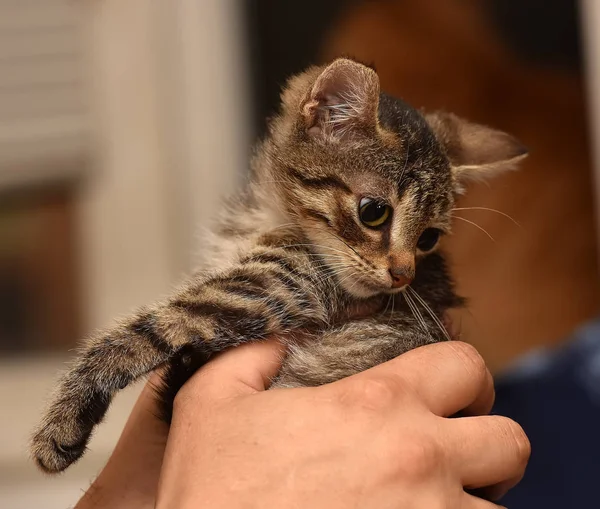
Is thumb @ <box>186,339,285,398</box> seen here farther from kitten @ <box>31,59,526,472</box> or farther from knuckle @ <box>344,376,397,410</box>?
knuckle @ <box>344,376,397,410</box>

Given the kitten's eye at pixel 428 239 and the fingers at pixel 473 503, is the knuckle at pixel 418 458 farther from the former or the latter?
the kitten's eye at pixel 428 239

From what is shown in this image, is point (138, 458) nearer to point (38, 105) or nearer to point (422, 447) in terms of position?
point (422, 447)

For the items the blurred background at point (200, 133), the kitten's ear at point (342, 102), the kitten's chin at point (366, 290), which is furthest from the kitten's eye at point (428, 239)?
the blurred background at point (200, 133)

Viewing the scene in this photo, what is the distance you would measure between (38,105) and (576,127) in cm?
202

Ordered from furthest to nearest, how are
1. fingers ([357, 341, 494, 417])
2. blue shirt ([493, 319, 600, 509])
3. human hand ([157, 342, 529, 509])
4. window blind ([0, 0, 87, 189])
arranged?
window blind ([0, 0, 87, 189]) → blue shirt ([493, 319, 600, 509]) → fingers ([357, 341, 494, 417]) → human hand ([157, 342, 529, 509])

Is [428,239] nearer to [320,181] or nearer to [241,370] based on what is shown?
[320,181]

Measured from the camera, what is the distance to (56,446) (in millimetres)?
924

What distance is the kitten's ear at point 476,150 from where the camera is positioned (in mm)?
1136

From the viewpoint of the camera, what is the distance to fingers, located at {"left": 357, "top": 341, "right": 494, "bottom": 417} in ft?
2.82

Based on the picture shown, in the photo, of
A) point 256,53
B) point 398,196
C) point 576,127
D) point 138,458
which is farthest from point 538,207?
point 138,458

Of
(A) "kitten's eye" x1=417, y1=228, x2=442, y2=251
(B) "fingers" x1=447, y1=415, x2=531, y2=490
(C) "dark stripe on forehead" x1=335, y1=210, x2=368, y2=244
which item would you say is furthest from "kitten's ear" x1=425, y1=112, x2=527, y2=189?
(B) "fingers" x1=447, y1=415, x2=531, y2=490

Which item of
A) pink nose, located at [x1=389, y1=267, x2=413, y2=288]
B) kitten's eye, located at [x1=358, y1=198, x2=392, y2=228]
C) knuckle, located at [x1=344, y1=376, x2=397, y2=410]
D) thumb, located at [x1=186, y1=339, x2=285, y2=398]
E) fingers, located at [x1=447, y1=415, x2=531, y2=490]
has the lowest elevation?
fingers, located at [x1=447, y1=415, x2=531, y2=490]

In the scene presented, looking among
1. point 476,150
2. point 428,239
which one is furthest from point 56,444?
point 476,150

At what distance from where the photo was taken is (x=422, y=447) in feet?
2.52
